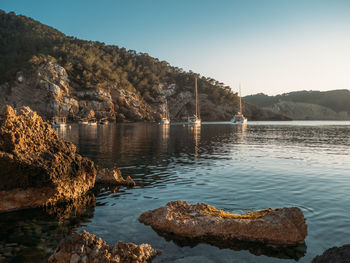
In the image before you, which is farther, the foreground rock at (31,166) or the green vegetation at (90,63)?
the green vegetation at (90,63)

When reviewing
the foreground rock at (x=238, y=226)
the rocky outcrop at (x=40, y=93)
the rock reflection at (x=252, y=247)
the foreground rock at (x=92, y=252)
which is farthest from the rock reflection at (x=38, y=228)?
the rocky outcrop at (x=40, y=93)

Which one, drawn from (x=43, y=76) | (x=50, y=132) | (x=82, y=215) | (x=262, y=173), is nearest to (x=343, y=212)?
(x=262, y=173)

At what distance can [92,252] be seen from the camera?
5664mm

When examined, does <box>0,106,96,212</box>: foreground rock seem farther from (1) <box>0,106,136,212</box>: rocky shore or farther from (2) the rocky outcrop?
(2) the rocky outcrop

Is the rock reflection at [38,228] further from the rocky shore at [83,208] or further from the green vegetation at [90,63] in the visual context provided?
the green vegetation at [90,63]

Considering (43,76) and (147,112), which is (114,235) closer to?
(43,76)

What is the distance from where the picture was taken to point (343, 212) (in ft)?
31.2

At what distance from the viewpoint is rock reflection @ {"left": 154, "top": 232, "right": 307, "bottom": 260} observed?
6.48m

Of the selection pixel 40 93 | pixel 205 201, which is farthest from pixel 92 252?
pixel 40 93

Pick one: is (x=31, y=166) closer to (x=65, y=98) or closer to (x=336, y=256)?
(x=336, y=256)

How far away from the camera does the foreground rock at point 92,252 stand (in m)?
5.58

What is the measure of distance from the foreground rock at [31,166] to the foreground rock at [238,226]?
14.2 feet

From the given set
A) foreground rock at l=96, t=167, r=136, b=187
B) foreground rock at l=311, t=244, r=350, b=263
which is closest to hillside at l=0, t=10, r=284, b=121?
foreground rock at l=96, t=167, r=136, b=187

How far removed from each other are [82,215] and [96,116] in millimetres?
102947
